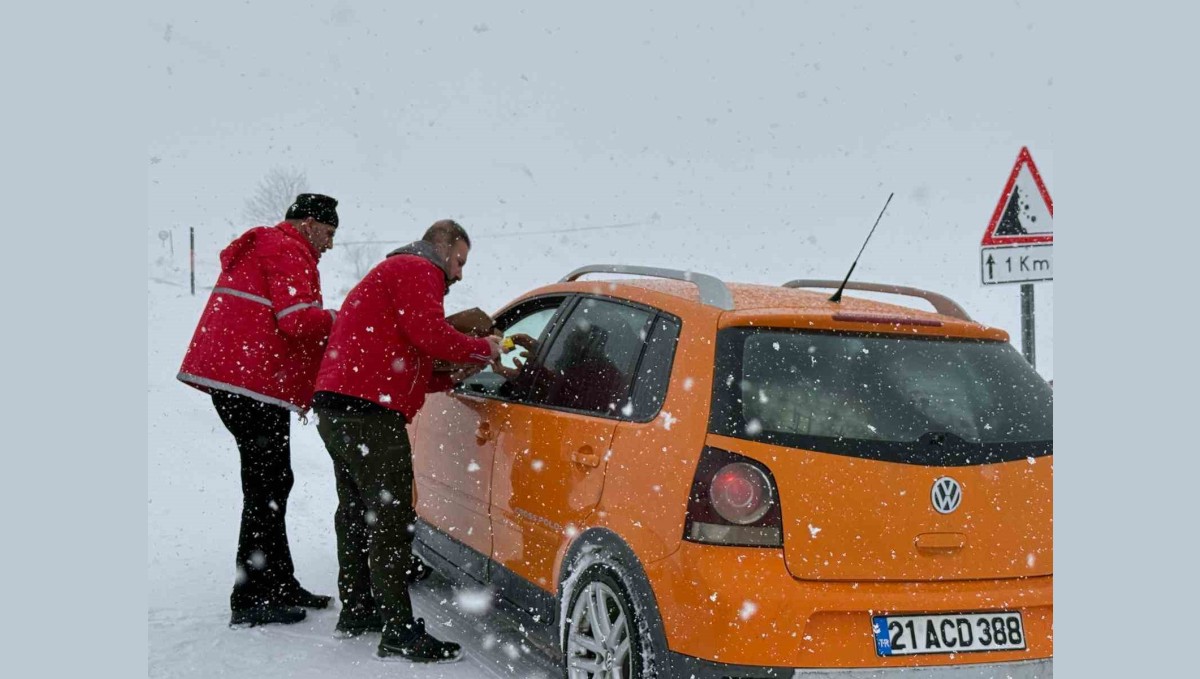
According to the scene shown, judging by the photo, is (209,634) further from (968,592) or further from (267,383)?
(968,592)

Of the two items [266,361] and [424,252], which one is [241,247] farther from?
[424,252]

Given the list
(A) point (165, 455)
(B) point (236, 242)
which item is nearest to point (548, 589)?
(B) point (236, 242)

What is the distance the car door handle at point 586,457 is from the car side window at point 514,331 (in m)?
0.87

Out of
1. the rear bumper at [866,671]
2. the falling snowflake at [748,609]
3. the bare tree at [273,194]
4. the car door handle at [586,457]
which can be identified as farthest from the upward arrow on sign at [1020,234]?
the bare tree at [273,194]

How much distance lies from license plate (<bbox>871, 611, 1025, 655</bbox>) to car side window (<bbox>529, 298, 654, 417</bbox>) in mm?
1104

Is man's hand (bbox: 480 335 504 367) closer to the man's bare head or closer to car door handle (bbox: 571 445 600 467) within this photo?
the man's bare head

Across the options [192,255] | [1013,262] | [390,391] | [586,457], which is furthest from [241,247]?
[192,255]

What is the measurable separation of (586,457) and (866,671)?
1.20 metres

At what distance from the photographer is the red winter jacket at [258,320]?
15.8 feet

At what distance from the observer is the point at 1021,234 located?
7.05 meters

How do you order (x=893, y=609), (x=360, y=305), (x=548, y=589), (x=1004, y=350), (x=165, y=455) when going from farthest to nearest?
1. (x=165, y=455)
2. (x=360, y=305)
3. (x=548, y=589)
4. (x=1004, y=350)
5. (x=893, y=609)

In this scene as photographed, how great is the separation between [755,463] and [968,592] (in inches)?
28.0

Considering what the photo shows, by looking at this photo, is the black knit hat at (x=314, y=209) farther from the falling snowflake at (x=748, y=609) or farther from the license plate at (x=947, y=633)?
the license plate at (x=947, y=633)

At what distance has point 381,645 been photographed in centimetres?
450
